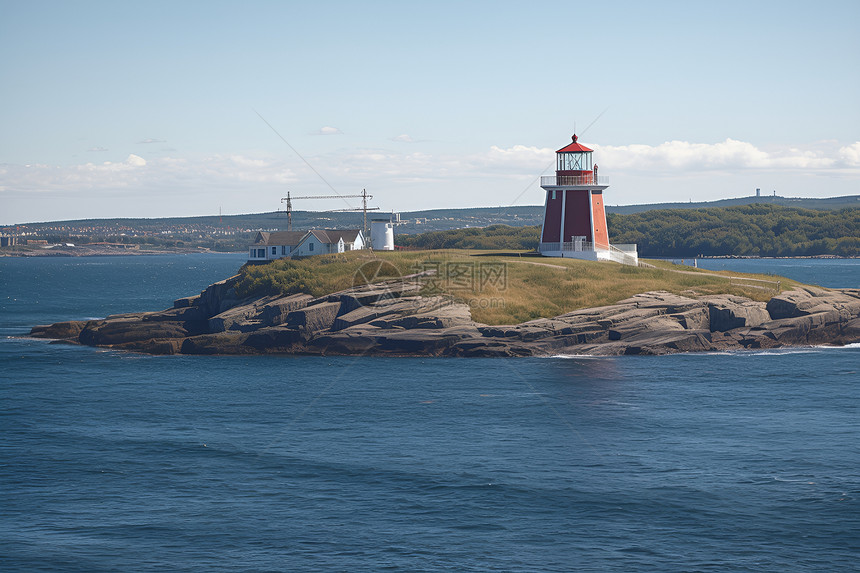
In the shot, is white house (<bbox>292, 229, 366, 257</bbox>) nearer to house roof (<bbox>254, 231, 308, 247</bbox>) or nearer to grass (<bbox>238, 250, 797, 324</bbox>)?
house roof (<bbox>254, 231, 308, 247</bbox>)

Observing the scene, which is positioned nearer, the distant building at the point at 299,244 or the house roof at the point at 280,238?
the distant building at the point at 299,244

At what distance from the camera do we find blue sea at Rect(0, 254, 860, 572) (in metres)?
26.7

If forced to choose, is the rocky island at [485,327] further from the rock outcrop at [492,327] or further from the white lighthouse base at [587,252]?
the white lighthouse base at [587,252]

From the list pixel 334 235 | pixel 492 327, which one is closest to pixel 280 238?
pixel 334 235

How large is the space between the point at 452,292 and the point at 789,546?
43.7 metres

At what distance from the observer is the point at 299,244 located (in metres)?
87.9

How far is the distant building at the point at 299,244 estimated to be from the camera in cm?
8719

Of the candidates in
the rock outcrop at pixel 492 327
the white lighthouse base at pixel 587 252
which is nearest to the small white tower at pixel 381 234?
the white lighthouse base at pixel 587 252

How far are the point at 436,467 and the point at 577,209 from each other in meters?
50.5

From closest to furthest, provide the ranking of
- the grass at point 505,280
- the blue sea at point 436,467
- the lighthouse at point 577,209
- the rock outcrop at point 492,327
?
the blue sea at point 436,467 → the rock outcrop at point 492,327 → the grass at point 505,280 → the lighthouse at point 577,209

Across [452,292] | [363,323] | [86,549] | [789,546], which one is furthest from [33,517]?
[452,292]

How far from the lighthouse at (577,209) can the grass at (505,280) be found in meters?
3.43

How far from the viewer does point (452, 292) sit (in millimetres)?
68625

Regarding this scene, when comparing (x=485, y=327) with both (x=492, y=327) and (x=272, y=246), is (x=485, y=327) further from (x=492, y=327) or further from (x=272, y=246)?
(x=272, y=246)
